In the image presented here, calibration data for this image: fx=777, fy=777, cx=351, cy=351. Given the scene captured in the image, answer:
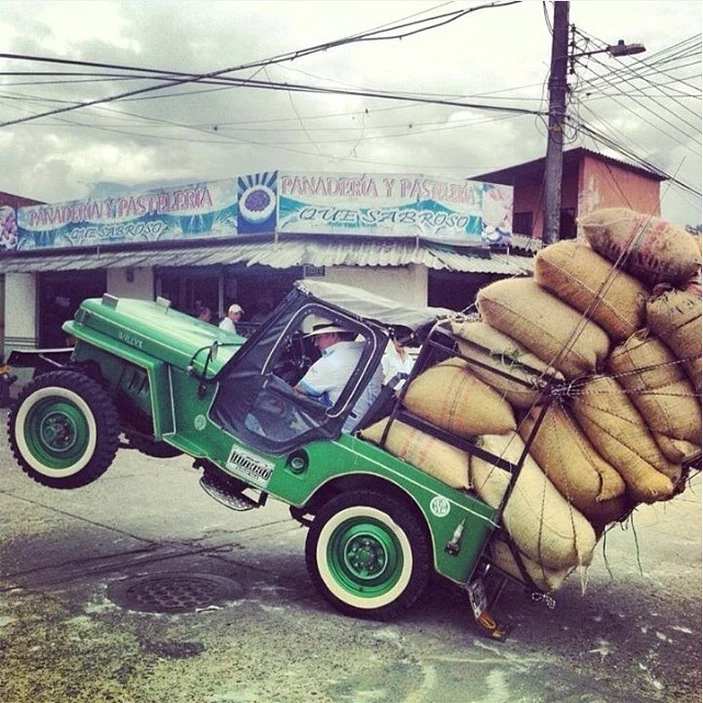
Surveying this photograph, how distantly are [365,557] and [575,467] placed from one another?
4.55 feet

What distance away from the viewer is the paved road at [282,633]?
384cm

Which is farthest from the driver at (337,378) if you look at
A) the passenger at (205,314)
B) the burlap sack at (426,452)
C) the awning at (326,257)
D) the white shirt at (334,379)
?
the passenger at (205,314)

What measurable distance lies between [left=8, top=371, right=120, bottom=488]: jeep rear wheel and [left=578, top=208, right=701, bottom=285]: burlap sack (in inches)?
128

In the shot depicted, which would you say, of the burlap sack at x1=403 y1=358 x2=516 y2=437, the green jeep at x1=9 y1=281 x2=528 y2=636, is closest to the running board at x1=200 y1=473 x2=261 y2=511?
the green jeep at x1=9 y1=281 x2=528 y2=636

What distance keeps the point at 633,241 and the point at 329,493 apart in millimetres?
2398

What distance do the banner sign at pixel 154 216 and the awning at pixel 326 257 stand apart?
41cm

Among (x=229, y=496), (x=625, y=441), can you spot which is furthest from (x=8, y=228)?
(x=625, y=441)

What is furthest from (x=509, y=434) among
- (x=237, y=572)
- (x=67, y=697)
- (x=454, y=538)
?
(x=67, y=697)

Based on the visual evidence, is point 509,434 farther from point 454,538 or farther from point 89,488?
point 89,488

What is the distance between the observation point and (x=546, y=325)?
4.51 meters

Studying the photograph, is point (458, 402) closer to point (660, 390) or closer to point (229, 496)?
point (660, 390)

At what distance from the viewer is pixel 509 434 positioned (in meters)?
4.54

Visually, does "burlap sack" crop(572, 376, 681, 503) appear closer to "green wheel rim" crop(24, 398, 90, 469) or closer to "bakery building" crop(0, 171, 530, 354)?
"green wheel rim" crop(24, 398, 90, 469)

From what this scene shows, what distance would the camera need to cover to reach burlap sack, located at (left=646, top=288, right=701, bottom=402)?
14.0ft
